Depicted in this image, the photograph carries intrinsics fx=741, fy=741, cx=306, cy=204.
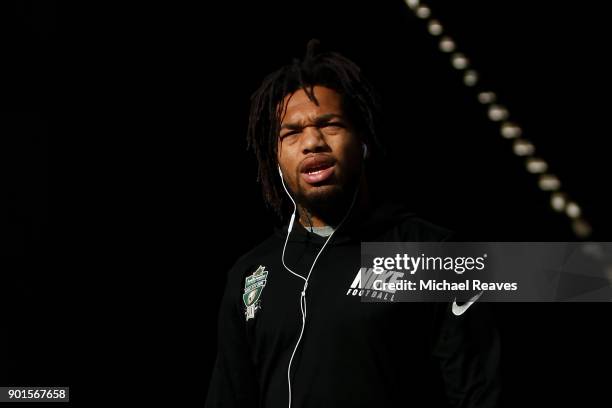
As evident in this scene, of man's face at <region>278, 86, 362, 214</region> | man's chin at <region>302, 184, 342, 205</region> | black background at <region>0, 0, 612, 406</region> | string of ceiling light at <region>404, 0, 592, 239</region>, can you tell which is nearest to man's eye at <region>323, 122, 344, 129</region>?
man's face at <region>278, 86, 362, 214</region>

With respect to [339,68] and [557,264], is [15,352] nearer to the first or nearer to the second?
[339,68]

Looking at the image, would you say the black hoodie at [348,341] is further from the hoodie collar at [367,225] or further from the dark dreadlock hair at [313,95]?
the dark dreadlock hair at [313,95]

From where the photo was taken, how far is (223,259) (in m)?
2.38

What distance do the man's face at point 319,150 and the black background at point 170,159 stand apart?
1.29ft

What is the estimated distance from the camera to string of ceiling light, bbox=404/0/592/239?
1986 millimetres

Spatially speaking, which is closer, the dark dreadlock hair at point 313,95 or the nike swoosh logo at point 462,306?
the nike swoosh logo at point 462,306

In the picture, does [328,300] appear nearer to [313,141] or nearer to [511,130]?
[313,141]

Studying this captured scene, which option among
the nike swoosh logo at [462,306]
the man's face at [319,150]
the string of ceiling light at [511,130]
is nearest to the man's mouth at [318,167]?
the man's face at [319,150]

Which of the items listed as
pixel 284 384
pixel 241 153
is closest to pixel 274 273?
pixel 284 384

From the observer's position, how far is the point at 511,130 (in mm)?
2051

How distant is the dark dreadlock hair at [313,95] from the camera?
182 centimetres

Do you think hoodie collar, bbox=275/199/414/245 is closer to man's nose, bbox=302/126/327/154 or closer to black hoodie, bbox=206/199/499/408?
black hoodie, bbox=206/199/499/408

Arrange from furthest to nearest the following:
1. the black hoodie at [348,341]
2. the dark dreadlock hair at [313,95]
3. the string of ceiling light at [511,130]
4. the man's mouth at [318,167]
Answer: the string of ceiling light at [511,130], the dark dreadlock hair at [313,95], the man's mouth at [318,167], the black hoodie at [348,341]

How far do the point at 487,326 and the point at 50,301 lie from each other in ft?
4.45
